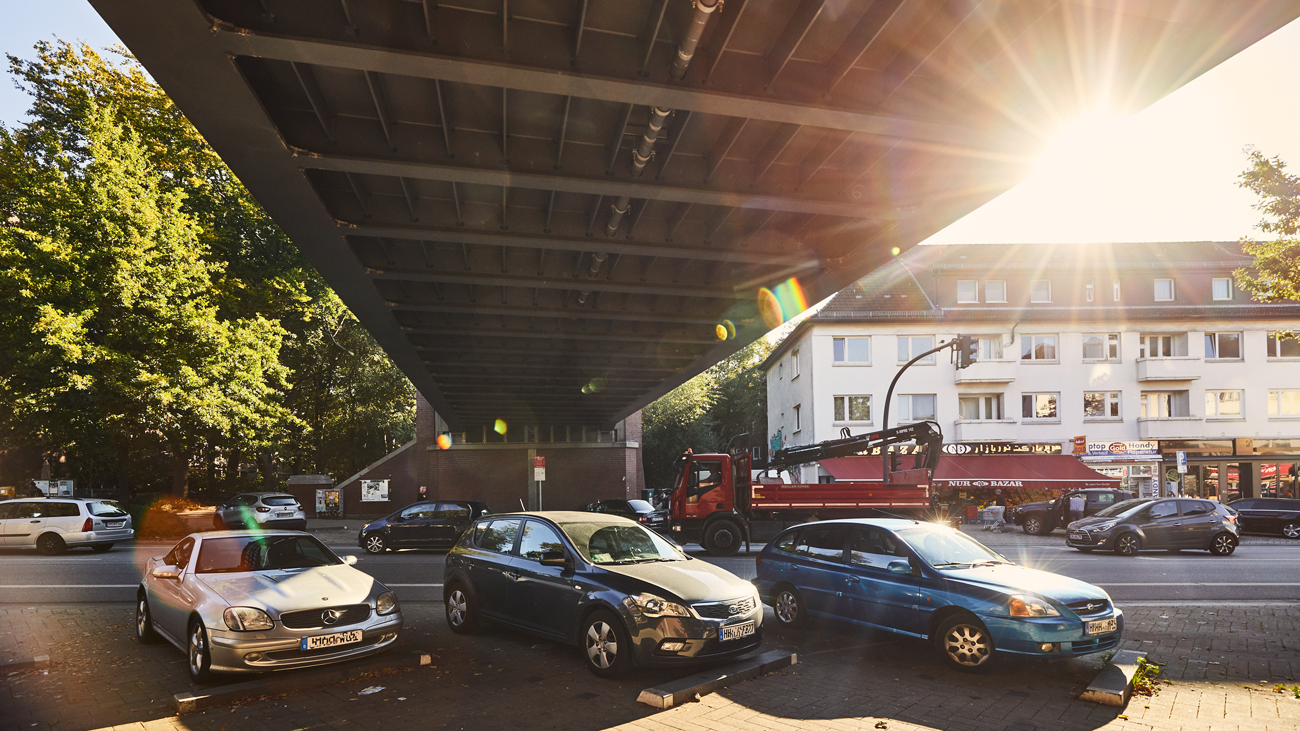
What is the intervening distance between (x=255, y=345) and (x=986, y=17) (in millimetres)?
27116

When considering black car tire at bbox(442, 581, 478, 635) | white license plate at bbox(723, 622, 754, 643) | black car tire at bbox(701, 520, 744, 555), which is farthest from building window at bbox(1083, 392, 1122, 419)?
black car tire at bbox(442, 581, 478, 635)

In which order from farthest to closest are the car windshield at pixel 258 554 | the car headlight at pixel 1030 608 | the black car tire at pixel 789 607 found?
the black car tire at pixel 789 607
the car windshield at pixel 258 554
the car headlight at pixel 1030 608

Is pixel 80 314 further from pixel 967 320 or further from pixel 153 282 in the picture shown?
pixel 967 320

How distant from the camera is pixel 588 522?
8.22 meters

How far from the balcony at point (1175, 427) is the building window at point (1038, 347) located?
5202 mm

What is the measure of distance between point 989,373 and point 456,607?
32799mm

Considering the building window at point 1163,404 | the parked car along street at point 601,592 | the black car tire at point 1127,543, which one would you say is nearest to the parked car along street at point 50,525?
the parked car along street at point 601,592

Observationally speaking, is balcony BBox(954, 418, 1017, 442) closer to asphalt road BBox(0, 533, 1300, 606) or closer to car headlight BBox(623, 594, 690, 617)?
asphalt road BBox(0, 533, 1300, 606)

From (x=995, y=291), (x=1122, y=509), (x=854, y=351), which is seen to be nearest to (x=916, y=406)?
(x=854, y=351)

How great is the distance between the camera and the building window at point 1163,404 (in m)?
36.7

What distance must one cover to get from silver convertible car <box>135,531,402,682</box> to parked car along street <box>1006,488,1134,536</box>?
23769 mm

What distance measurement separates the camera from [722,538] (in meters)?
18.6

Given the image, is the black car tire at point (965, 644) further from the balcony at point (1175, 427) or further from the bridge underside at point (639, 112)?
the balcony at point (1175, 427)

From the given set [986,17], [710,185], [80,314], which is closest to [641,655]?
[710,185]
